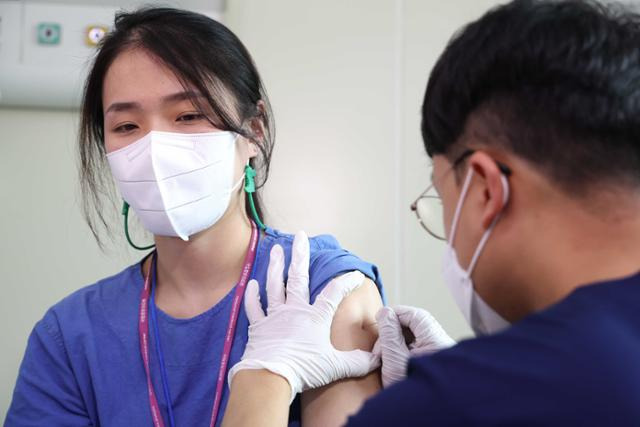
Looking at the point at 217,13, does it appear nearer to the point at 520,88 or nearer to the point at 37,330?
the point at 37,330

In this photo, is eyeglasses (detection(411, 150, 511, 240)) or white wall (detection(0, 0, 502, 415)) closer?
eyeglasses (detection(411, 150, 511, 240))

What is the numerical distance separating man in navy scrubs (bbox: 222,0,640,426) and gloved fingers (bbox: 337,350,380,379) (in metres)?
0.37

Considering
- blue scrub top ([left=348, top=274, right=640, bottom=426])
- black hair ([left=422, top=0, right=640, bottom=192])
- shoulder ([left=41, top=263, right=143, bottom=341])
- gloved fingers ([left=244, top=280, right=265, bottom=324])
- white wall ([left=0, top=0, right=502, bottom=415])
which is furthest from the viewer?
white wall ([left=0, top=0, right=502, bottom=415])

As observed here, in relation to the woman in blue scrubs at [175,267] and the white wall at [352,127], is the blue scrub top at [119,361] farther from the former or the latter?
the white wall at [352,127]

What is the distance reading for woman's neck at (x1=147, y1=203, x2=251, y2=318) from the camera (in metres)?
1.54

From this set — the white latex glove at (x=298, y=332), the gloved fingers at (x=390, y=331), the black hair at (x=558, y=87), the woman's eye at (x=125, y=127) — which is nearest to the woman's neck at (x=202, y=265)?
the white latex glove at (x=298, y=332)

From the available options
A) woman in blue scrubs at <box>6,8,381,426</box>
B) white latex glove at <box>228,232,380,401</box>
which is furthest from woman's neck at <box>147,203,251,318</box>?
white latex glove at <box>228,232,380,401</box>

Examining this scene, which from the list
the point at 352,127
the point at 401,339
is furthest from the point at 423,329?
the point at 352,127

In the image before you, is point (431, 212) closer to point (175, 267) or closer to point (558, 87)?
point (558, 87)

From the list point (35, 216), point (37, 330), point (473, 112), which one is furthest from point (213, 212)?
point (35, 216)

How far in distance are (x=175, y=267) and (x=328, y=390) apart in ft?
1.45

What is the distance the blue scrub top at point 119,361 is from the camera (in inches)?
56.1

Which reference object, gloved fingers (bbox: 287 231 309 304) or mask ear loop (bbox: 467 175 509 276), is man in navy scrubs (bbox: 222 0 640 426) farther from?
gloved fingers (bbox: 287 231 309 304)

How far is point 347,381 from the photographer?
1.38m
